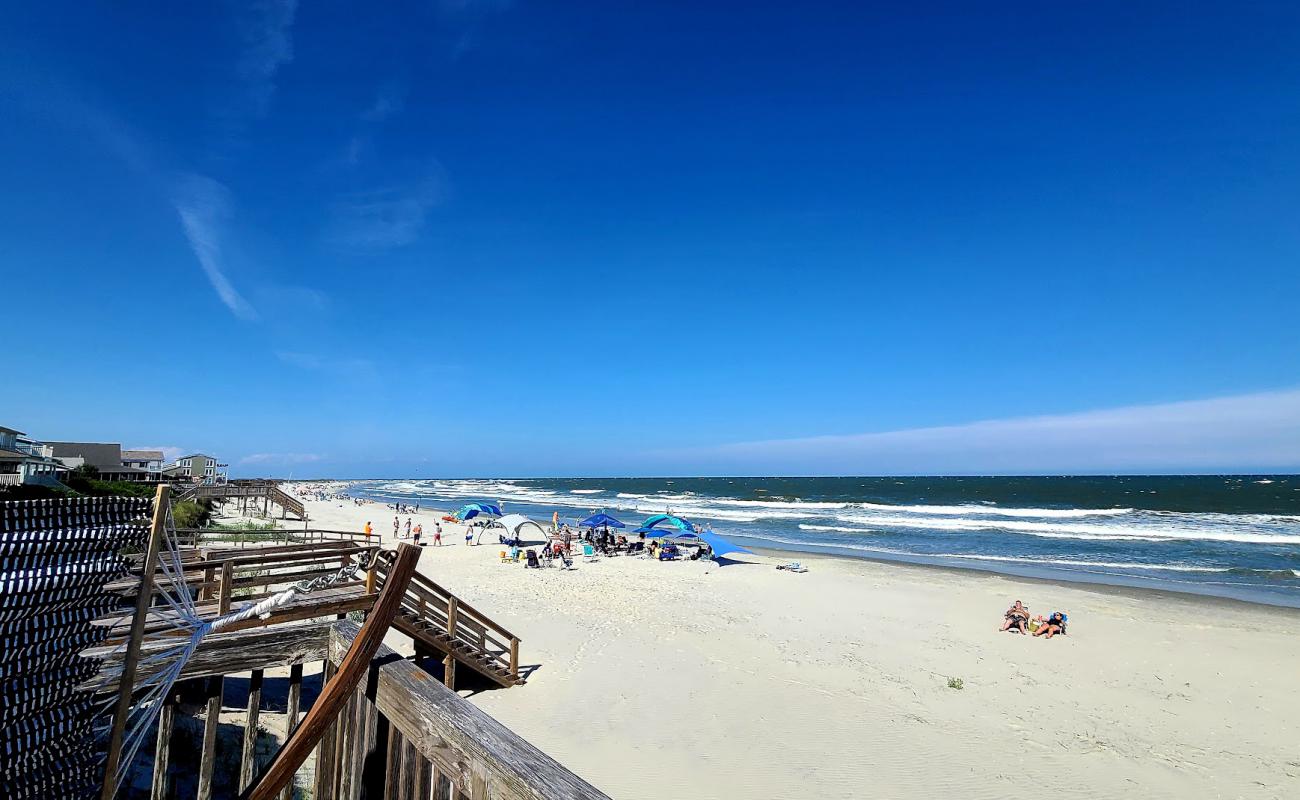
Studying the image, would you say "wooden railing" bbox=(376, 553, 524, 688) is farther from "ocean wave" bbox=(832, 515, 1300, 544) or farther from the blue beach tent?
"ocean wave" bbox=(832, 515, 1300, 544)

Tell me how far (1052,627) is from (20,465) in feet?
161

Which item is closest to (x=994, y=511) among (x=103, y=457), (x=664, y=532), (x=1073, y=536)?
(x=1073, y=536)

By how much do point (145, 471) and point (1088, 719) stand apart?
6931 centimetres

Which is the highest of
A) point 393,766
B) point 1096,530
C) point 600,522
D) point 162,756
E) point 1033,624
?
point 393,766

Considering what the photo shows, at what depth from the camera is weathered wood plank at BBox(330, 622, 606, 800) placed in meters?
1.70

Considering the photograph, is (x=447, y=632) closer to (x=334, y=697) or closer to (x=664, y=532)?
(x=334, y=697)

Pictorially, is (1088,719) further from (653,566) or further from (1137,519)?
(1137,519)

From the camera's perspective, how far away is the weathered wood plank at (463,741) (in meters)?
1.70

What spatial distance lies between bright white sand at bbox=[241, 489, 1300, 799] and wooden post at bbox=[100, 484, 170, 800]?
7544mm

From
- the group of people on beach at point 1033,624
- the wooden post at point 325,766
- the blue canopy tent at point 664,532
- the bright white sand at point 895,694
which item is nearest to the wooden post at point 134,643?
the wooden post at point 325,766

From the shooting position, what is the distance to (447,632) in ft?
33.2

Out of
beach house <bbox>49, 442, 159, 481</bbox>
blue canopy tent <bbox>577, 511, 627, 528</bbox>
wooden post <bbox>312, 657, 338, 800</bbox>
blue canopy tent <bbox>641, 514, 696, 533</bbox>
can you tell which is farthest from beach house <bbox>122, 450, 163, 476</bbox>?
wooden post <bbox>312, 657, 338, 800</bbox>

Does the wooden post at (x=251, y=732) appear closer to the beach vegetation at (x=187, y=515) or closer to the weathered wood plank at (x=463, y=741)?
the weathered wood plank at (x=463, y=741)

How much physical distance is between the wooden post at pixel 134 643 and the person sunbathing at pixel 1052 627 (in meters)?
19.5
